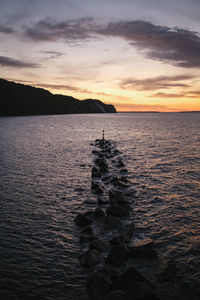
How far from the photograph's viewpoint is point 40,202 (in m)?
16.0

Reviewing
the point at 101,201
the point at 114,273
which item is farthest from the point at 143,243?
the point at 101,201

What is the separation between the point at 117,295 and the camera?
22.9 feet

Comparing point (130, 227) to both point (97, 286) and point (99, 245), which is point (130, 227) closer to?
point (99, 245)

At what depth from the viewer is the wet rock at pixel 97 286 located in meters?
7.47

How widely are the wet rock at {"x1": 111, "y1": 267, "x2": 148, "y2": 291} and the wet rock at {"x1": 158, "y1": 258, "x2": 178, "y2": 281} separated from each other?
1181mm

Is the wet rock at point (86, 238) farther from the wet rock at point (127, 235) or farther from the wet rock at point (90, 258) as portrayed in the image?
the wet rock at point (127, 235)

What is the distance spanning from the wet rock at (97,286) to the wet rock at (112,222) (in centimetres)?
485

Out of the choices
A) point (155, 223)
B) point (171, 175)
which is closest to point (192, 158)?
point (171, 175)

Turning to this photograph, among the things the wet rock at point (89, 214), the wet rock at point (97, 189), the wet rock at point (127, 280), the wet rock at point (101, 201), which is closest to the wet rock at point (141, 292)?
the wet rock at point (127, 280)

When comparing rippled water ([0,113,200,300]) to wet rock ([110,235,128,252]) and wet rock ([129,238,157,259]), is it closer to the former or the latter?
wet rock ([129,238,157,259])

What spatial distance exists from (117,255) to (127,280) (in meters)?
1.87

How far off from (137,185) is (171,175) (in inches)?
220

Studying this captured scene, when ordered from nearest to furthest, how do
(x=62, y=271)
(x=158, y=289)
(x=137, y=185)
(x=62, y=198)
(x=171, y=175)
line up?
(x=158, y=289)
(x=62, y=271)
(x=62, y=198)
(x=137, y=185)
(x=171, y=175)

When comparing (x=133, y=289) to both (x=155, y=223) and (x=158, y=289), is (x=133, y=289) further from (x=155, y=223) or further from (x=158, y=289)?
(x=155, y=223)
